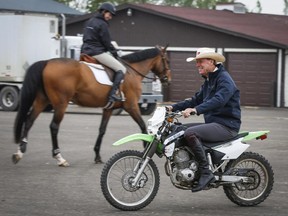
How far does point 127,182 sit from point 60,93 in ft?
16.3

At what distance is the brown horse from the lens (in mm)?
13695

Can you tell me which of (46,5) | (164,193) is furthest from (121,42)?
(164,193)

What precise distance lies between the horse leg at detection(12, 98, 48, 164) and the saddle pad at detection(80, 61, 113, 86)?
0.99 meters

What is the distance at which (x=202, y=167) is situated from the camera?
938cm

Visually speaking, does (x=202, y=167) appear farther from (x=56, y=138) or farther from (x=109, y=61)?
(x=109, y=61)

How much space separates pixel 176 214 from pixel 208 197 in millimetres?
1392

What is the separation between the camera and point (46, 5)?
3625 centimetres

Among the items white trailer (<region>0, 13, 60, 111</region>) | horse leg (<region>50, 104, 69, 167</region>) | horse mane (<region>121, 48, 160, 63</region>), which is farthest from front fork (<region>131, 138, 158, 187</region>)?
white trailer (<region>0, 13, 60, 111</region>)

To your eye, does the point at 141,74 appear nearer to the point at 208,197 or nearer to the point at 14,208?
the point at 208,197

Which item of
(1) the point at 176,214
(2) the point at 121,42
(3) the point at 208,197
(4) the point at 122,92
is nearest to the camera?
(1) the point at 176,214

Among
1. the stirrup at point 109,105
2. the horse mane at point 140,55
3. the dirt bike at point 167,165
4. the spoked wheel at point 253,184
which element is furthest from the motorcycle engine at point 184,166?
the horse mane at point 140,55

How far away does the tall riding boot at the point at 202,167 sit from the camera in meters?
9.34

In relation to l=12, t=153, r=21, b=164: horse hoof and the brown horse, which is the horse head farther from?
l=12, t=153, r=21, b=164: horse hoof

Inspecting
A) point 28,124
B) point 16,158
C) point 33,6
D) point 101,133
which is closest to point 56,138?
point 28,124
